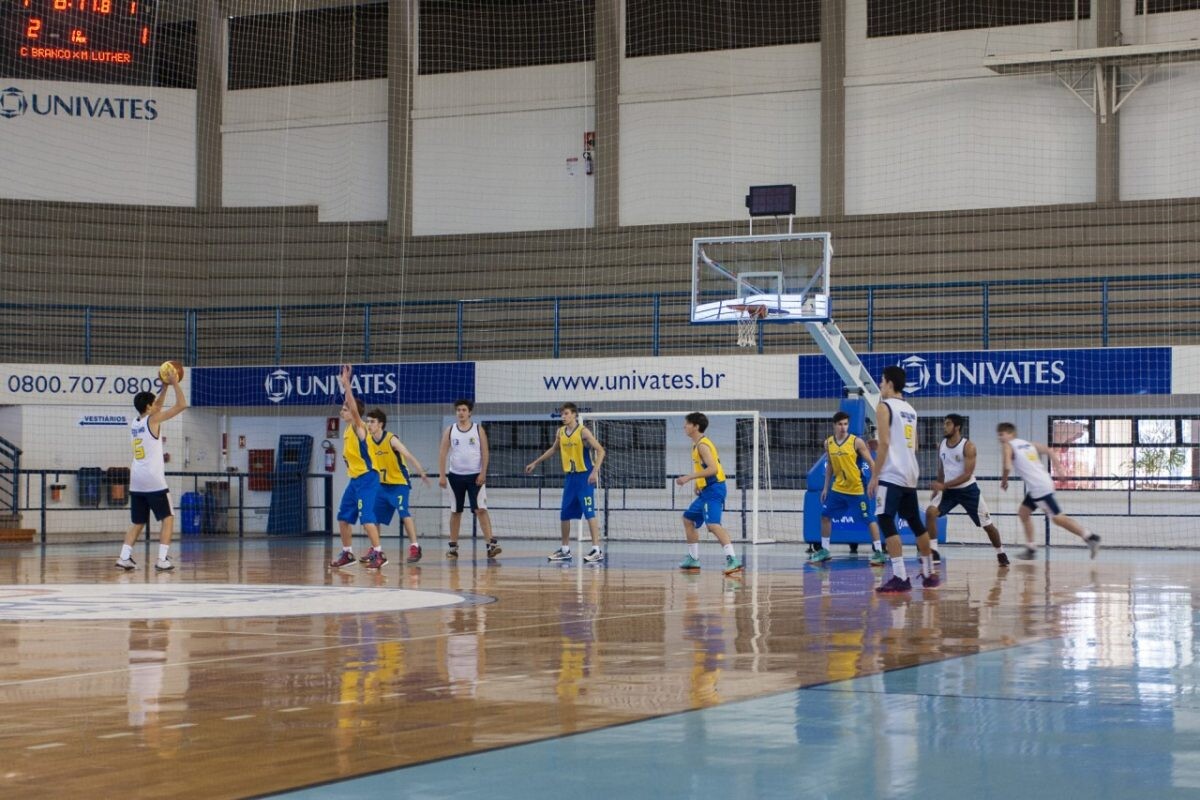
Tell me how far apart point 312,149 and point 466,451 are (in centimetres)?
1401

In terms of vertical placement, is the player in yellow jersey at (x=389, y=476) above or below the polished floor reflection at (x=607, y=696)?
above

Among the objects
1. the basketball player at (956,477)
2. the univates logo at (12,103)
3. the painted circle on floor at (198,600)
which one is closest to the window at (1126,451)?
the basketball player at (956,477)

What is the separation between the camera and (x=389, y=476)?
19.0 metres

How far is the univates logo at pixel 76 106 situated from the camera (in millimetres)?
31328

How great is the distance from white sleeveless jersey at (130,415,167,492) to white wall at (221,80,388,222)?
15.0 metres

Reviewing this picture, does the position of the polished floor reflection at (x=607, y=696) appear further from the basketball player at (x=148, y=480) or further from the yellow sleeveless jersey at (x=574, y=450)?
the yellow sleeveless jersey at (x=574, y=450)

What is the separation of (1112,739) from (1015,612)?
237 inches

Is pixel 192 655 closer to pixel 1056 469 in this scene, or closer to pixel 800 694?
pixel 800 694

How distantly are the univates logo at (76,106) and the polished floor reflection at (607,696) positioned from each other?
20.5m

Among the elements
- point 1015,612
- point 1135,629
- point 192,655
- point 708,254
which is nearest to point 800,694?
point 192,655

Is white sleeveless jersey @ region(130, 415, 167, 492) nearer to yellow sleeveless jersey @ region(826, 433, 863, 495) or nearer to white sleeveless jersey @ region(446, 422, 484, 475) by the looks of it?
white sleeveless jersey @ region(446, 422, 484, 475)

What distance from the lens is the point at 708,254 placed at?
2675 cm

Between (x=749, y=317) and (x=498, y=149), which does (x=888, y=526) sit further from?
(x=498, y=149)

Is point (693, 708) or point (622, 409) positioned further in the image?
point (622, 409)
